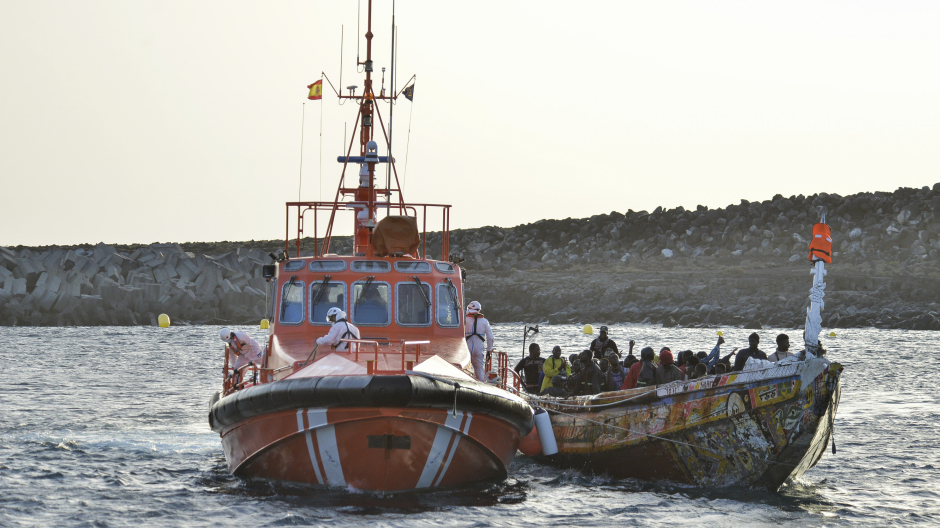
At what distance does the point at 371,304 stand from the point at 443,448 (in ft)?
8.77

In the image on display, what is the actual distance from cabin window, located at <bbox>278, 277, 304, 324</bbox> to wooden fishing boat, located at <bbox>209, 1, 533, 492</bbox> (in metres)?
0.01

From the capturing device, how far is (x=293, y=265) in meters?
12.7

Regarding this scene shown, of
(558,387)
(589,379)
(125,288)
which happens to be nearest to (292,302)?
(558,387)

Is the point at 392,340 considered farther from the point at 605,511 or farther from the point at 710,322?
the point at 710,322

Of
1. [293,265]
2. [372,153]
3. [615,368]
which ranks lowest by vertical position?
[615,368]

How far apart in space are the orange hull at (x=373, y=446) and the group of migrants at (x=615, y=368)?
3100mm

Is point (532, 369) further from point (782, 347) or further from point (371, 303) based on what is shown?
point (782, 347)

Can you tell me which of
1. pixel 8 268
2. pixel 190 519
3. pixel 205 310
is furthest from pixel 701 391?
pixel 8 268

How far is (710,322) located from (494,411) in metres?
44.9

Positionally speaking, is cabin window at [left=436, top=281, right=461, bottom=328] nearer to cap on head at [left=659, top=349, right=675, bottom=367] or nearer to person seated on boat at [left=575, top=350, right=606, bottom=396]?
person seated on boat at [left=575, top=350, right=606, bottom=396]

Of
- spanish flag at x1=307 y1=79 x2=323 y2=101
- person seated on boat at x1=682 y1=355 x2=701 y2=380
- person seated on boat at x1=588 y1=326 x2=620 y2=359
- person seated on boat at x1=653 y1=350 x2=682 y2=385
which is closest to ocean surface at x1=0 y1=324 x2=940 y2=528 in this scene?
person seated on boat at x1=653 y1=350 x2=682 y2=385

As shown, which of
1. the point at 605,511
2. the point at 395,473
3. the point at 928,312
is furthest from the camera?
the point at 928,312

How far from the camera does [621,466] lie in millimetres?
13086

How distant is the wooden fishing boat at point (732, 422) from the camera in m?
11.3
